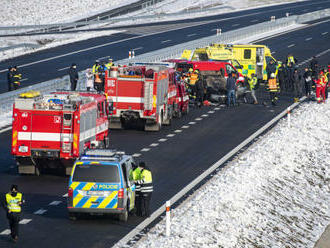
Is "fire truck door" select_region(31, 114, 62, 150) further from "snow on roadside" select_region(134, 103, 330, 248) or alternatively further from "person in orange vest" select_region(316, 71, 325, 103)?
"person in orange vest" select_region(316, 71, 325, 103)

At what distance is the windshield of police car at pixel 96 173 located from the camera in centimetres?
2241

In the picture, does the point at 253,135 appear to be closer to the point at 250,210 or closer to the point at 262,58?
the point at 250,210

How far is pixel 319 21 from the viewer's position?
9025 centimetres

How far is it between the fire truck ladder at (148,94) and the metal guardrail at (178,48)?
8549mm

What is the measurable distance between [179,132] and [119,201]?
15676 millimetres

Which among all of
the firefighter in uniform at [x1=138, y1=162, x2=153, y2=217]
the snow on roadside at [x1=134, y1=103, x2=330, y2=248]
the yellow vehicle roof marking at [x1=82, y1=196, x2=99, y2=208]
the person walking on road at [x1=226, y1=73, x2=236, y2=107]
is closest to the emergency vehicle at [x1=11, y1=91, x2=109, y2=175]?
the snow on roadside at [x1=134, y1=103, x2=330, y2=248]

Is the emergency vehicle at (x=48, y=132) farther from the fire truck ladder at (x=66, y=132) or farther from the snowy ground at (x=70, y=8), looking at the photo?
the snowy ground at (x=70, y=8)

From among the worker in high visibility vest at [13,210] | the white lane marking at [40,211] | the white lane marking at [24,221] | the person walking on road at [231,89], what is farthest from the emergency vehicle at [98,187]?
the person walking on road at [231,89]

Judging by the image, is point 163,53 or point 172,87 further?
point 163,53

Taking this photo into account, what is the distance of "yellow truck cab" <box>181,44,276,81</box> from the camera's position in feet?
164

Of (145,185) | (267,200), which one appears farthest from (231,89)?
(145,185)

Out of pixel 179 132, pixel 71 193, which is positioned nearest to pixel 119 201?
pixel 71 193

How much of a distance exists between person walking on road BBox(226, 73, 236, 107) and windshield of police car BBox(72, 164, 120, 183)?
21.2 metres

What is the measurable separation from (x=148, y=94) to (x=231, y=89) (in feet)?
28.5
